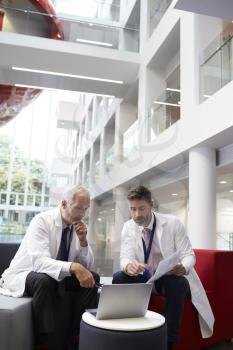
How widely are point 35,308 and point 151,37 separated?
25.2ft

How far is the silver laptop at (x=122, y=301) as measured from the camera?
159 centimetres

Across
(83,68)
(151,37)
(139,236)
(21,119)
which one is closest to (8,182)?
(21,119)

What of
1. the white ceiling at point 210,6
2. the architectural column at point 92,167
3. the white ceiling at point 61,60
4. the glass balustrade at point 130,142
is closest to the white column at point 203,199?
the white ceiling at point 210,6

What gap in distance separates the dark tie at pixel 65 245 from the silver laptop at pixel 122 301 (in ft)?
2.09

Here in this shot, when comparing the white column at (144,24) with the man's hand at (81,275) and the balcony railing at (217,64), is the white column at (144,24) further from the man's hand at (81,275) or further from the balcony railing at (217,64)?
the man's hand at (81,275)

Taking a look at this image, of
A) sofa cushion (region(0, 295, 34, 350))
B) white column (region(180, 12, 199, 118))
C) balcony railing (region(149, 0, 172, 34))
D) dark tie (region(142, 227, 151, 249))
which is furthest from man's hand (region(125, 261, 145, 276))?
balcony railing (region(149, 0, 172, 34))

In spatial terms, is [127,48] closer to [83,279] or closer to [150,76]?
[150,76]

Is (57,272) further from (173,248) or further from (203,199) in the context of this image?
(203,199)

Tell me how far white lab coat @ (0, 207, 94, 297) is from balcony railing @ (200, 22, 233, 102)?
11.0ft

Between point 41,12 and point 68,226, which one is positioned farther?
point 41,12

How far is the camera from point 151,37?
827 cm

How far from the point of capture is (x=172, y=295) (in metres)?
2.19

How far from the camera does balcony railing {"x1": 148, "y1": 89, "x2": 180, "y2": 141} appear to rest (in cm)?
646

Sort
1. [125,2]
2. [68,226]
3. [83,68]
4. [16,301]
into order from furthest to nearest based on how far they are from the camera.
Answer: [125,2]
[83,68]
[68,226]
[16,301]
